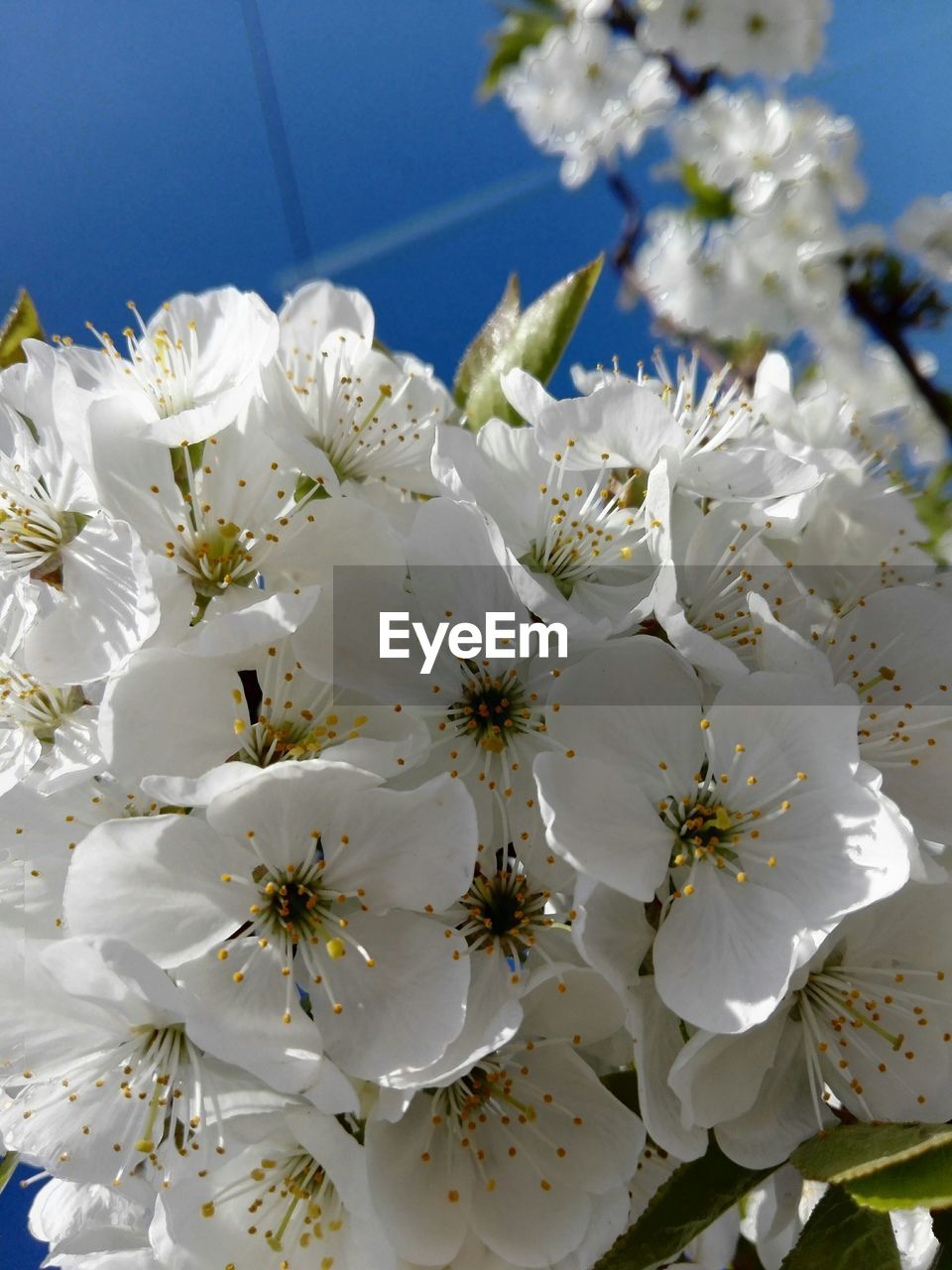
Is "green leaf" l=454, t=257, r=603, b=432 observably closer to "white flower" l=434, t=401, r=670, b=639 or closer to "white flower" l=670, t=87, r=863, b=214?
"white flower" l=434, t=401, r=670, b=639

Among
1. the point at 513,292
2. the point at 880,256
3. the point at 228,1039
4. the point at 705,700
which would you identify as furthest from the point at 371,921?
the point at 880,256

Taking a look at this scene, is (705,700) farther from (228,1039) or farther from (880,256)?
(880,256)

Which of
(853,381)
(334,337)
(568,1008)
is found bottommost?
(568,1008)

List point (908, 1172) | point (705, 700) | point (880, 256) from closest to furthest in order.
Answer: point (908, 1172)
point (705, 700)
point (880, 256)

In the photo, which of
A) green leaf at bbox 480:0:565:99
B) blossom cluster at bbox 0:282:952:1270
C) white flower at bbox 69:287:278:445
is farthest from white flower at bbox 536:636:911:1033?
green leaf at bbox 480:0:565:99

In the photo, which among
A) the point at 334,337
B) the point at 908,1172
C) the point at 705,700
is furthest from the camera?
the point at 334,337

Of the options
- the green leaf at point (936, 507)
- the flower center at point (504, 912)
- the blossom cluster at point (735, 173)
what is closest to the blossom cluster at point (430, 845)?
the flower center at point (504, 912)
